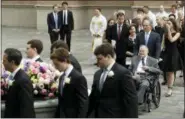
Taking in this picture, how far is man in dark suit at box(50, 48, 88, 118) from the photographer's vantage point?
227 inches

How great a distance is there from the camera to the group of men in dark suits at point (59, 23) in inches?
752

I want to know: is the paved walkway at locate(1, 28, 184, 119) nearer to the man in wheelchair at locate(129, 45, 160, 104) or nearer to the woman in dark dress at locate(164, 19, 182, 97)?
the woman in dark dress at locate(164, 19, 182, 97)

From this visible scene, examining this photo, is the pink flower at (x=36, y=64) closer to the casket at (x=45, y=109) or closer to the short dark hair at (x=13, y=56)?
the casket at (x=45, y=109)

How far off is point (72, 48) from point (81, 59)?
3.53 metres

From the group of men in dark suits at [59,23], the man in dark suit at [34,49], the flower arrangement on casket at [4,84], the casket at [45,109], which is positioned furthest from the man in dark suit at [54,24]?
the casket at [45,109]

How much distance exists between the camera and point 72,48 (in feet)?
71.1

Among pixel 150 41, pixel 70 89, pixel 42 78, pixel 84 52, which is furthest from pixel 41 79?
pixel 84 52

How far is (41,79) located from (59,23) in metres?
12.3

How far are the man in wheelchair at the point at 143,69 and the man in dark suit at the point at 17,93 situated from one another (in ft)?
14.6

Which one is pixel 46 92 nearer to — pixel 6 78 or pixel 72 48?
pixel 6 78

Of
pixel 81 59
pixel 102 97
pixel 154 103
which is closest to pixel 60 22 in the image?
pixel 81 59

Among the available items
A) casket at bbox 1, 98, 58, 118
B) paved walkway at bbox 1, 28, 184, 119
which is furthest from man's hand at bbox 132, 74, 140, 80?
casket at bbox 1, 98, 58, 118

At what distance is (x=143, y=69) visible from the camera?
10.2 m

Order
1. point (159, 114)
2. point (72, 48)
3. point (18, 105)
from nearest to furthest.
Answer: point (18, 105) < point (159, 114) < point (72, 48)
